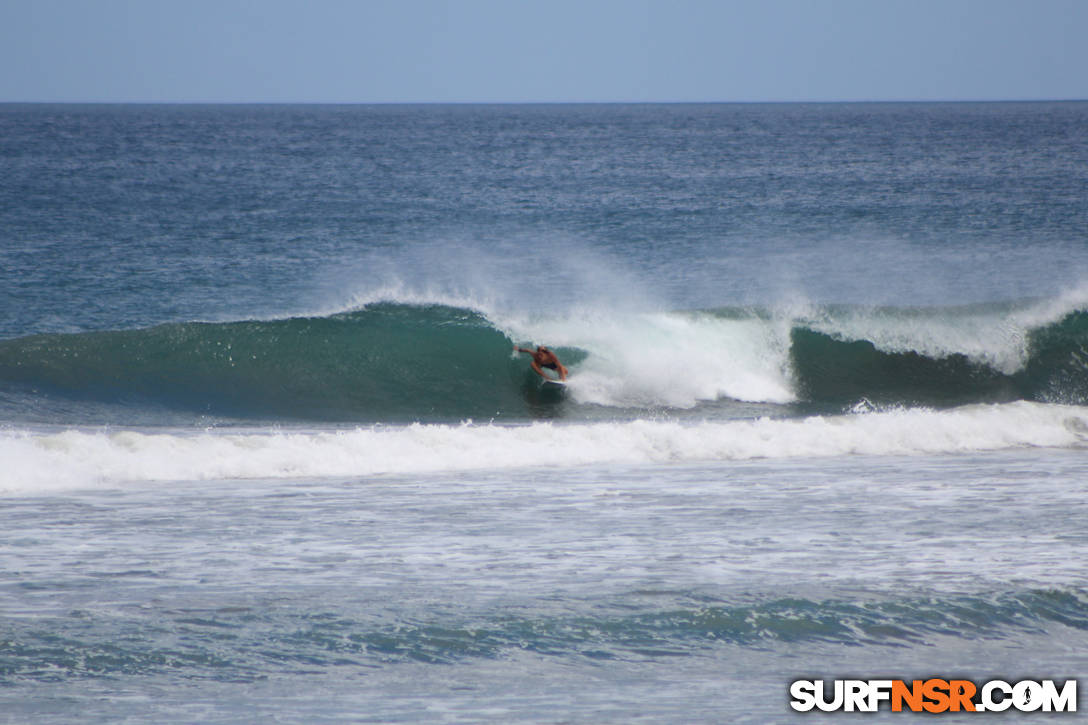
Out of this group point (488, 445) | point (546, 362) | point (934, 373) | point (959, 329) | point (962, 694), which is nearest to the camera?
point (962, 694)

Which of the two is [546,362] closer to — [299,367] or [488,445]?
[299,367]

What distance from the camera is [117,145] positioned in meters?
65.9

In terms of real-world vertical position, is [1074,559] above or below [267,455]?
below

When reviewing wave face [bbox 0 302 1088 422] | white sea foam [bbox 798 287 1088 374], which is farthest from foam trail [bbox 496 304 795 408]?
white sea foam [bbox 798 287 1088 374]

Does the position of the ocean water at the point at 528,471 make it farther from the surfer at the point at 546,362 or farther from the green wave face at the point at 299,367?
the surfer at the point at 546,362

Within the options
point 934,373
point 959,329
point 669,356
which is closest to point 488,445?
point 669,356

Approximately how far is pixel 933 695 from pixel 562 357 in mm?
10933

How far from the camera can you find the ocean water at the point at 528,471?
5.19 meters

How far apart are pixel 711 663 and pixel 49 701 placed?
2995 mm

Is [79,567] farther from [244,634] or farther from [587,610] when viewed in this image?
[587,610]

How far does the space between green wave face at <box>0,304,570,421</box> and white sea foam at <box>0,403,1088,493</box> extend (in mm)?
2248

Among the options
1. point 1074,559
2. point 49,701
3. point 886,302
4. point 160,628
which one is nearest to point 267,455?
point 160,628

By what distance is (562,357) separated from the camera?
1556 cm

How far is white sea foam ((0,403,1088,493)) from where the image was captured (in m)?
9.30
